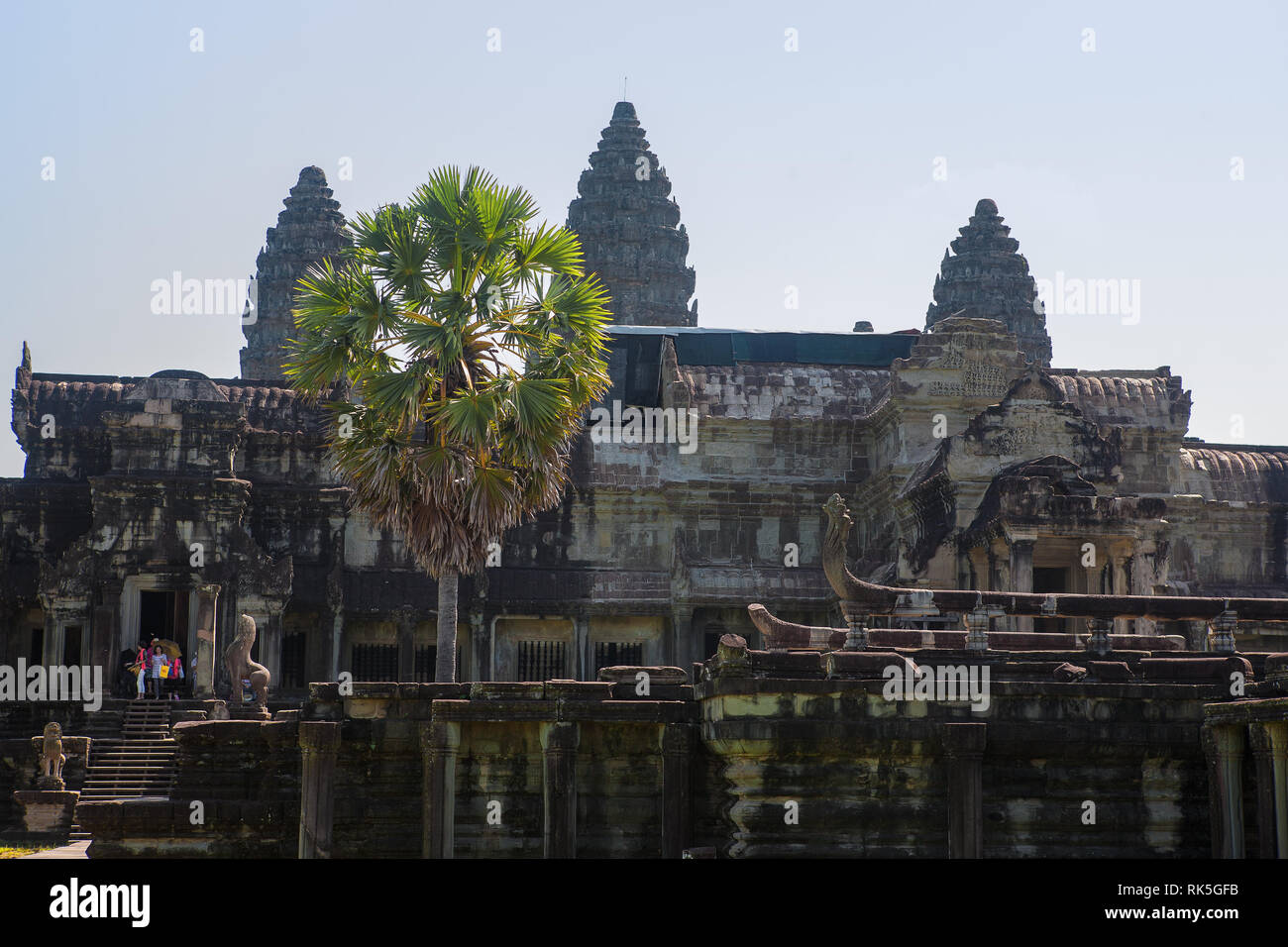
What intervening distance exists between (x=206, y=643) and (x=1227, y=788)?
2183 cm

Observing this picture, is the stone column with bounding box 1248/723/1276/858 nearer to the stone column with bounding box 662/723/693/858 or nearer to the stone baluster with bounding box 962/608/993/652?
the stone baluster with bounding box 962/608/993/652

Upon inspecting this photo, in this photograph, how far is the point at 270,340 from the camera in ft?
226

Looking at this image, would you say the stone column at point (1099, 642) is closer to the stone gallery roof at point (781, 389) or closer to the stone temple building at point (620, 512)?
the stone temple building at point (620, 512)

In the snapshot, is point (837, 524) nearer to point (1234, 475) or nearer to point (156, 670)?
point (156, 670)

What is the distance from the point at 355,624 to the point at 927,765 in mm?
19822

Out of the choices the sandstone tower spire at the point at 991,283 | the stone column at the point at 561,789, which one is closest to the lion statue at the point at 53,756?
the stone column at the point at 561,789

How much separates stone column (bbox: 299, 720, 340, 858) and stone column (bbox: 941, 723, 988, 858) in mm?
8048

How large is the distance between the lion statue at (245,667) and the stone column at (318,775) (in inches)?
252

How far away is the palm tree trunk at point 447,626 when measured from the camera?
25.8 m

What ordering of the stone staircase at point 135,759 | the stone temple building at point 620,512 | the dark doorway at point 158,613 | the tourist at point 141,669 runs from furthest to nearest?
the dark doorway at point 158,613 → the stone temple building at point 620,512 → the tourist at point 141,669 → the stone staircase at point 135,759

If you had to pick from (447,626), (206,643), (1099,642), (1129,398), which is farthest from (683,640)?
(1099,642)

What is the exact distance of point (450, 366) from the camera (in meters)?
25.9
